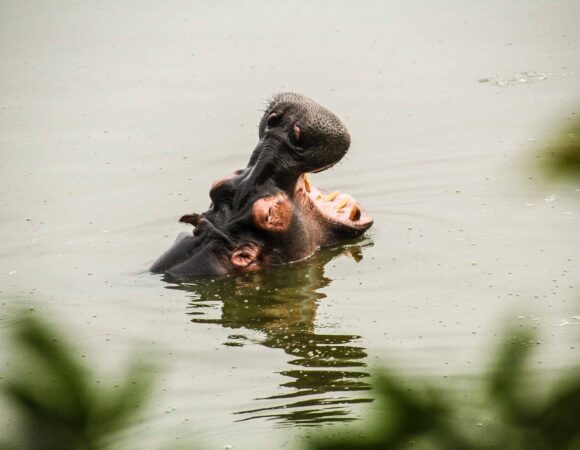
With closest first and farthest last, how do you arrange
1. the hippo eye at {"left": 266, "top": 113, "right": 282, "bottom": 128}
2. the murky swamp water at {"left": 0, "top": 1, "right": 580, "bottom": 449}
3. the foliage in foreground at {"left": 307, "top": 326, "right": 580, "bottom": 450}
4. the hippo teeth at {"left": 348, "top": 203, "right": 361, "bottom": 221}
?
the foliage in foreground at {"left": 307, "top": 326, "right": 580, "bottom": 450} → the murky swamp water at {"left": 0, "top": 1, "right": 580, "bottom": 449} → the hippo eye at {"left": 266, "top": 113, "right": 282, "bottom": 128} → the hippo teeth at {"left": 348, "top": 203, "right": 361, "bottom": 221}

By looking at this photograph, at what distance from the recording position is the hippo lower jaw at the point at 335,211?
7.06 metres

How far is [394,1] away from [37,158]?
4.40 meters

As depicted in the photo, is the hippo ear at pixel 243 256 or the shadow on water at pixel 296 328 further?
the hippo ear at pixel 243 256

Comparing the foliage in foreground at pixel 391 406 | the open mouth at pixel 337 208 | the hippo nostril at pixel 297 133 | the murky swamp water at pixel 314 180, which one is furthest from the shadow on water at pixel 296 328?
the foliage in foreground at pixel 391 406

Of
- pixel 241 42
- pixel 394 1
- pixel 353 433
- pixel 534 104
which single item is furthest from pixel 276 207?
pixel 394 1

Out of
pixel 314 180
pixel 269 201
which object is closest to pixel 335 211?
pixel 269 201

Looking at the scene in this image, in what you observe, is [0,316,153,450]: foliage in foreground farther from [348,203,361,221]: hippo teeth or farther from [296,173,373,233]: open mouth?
[348,203,361,221]: hippo teeth

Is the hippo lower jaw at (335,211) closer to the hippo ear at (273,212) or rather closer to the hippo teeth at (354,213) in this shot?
the hippo teeth at (354,213)

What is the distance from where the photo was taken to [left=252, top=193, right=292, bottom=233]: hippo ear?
261 inches

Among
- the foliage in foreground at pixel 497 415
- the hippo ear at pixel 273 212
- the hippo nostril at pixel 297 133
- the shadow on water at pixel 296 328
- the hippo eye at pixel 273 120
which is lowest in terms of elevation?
the shadow on water at pixel 296 328

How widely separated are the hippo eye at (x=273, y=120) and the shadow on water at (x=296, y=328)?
78 cm

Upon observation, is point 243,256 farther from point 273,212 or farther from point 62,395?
point 62,395

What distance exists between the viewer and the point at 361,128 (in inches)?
377

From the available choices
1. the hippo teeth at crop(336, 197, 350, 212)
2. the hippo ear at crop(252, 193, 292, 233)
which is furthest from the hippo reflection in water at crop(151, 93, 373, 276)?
the hippo teeth at crop(336, 197, 350, 212)
